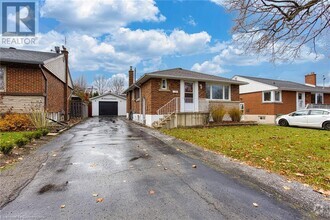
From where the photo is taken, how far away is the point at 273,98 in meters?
20.5

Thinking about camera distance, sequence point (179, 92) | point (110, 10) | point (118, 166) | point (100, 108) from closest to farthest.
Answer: point (118, 166)
point (110, 10)
point (179, 92)
point (100, 108)

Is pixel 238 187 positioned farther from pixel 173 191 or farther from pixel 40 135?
→ pixel 40 135

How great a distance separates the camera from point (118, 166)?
5105 mm

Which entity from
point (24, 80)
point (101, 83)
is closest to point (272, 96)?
point (24, 80)

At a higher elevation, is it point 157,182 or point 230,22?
point 230,22

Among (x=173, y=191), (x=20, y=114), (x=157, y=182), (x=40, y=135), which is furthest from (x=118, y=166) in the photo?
(x=20, y=114)

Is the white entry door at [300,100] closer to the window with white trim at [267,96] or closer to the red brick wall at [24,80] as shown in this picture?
the window with white trim at [267,96]

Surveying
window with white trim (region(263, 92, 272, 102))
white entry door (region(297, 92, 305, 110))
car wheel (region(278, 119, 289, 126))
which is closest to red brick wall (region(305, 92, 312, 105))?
white entry door (region(297, 92, 305, 110))

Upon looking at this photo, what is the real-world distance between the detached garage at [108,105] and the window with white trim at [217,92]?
844 inches

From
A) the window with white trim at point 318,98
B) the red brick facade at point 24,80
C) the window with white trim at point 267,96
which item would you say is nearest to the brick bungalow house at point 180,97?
the window with white trim at point 267,96

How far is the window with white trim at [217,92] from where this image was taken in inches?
668

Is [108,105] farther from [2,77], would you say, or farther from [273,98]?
[273,98]

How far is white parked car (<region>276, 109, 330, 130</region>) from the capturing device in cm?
1433

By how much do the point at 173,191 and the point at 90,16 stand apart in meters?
11.9
